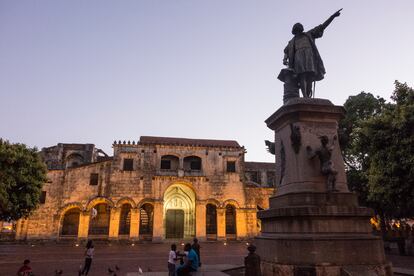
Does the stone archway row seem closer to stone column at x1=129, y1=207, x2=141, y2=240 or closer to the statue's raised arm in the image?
stone column at x1=129, y1=207, x2=141, y2=240

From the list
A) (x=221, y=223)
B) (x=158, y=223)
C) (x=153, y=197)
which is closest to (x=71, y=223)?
(x=153, y=197)

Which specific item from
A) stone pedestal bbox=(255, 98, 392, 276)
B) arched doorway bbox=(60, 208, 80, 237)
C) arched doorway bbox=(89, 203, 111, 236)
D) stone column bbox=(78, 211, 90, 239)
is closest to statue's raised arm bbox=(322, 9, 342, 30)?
stone pedestal bbox=(255, 98, 392, 276)

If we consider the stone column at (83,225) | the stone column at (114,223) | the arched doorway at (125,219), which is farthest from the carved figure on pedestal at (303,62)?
the stone column at (83,225)

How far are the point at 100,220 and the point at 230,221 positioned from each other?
13.5 m

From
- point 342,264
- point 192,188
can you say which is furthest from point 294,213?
point 192,188

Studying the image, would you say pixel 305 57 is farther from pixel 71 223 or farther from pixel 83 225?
pixel 71 223

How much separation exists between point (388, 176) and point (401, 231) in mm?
8905

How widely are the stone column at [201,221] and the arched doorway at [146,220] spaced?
4.71 metres

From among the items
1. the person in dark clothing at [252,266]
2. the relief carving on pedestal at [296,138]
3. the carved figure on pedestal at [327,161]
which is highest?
the relief carving on pedestal at [296,138]

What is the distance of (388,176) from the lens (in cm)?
1363

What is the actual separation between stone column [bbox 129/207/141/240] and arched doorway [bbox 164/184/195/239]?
11.4ft

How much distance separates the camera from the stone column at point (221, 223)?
30.6 m

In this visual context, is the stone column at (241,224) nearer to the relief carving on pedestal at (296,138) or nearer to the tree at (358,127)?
the tree at (358,127)

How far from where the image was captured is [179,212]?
3294 cm
